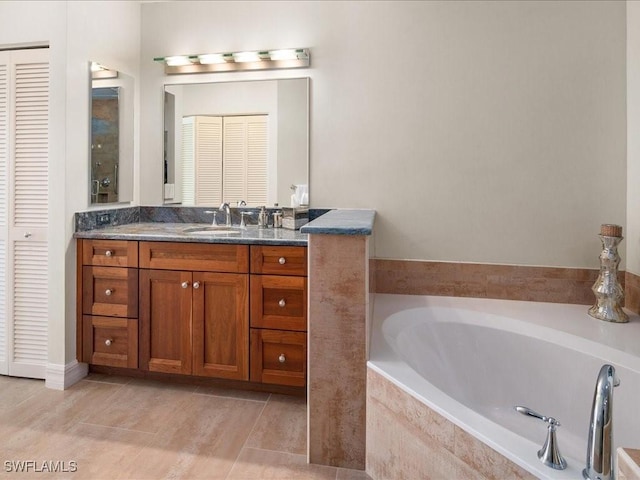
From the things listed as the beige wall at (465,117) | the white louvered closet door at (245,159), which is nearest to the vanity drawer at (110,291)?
the white louvered closet door at (245,159)

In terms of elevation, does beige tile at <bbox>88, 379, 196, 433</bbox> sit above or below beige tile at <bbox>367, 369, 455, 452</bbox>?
below

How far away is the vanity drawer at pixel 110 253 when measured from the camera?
2426 mm

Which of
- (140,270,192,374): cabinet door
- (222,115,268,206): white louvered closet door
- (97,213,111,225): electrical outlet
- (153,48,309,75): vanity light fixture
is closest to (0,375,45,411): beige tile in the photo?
(140,270,192,374): cabinet door

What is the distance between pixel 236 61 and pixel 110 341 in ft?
6.63

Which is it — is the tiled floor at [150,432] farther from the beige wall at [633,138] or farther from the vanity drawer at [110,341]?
the beige wall at [633,138]

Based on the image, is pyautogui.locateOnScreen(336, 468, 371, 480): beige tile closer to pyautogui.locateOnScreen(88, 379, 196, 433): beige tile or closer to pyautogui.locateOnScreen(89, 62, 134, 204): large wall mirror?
pyautogui.locateOnScreen(88, 379, 196, 433): beige tile

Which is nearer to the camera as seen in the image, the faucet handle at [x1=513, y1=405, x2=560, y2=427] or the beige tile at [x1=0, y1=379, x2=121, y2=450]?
the faucet handle at [x1=513, y1=405, x2=560, y2=427]

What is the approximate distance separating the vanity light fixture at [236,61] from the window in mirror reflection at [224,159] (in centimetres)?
34

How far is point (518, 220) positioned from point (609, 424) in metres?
1.64

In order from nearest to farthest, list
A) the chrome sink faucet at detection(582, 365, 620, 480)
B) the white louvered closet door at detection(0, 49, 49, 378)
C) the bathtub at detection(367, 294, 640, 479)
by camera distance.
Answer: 1. the chrome sink faucet at detection(582, 365, 620, 480)
2. the bathtub at detection(367, 294, 640, 479)
3. the white louvered closet door at detection(0, 49, 49, 378)

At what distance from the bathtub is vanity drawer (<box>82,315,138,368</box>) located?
57.0 inches

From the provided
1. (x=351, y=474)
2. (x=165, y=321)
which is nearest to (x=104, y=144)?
(x=165, y=321)

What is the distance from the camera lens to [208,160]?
9.73 ft

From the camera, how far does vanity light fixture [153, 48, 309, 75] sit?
2.77 meters
